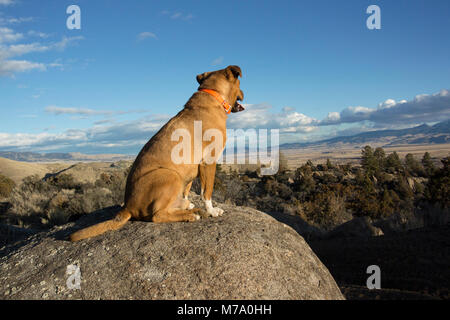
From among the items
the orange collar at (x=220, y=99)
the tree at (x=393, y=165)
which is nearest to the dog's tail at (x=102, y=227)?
the orange collar at (x=220, y=99)

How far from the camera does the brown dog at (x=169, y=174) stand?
4.49 metres

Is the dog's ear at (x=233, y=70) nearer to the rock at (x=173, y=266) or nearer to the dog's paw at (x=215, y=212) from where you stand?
the dog's paw at (x=215, y=212)

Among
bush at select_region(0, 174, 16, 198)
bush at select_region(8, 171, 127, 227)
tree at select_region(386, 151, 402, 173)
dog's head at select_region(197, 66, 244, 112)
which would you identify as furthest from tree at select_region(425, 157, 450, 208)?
bush at select_region(0, 174, 16, 198)

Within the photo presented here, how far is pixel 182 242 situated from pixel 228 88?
3042 millimetres

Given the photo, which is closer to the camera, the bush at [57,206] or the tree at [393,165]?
the bush at [57,206]

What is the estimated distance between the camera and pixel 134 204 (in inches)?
181

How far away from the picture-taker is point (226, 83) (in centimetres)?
576

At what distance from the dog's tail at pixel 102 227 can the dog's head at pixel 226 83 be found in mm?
2666

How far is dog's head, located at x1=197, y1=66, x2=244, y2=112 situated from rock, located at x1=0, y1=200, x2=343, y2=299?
2370 mm

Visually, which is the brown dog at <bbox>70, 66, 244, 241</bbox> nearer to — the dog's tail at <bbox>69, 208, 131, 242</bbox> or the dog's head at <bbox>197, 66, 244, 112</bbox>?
the dog's tail at <bbox>69, 208, 131, 242</bbox>

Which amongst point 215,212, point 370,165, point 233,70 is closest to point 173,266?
point 215,212

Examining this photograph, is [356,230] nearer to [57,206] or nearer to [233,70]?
[233,70]
